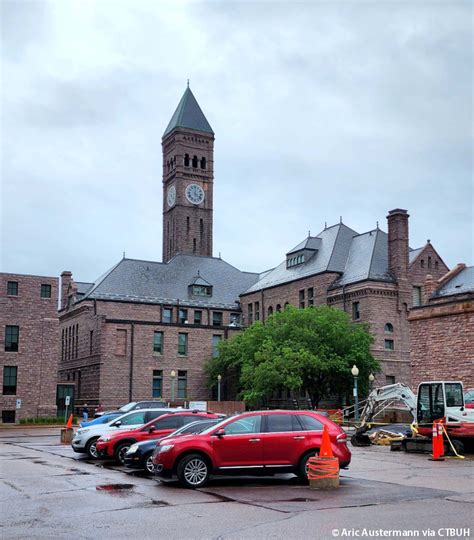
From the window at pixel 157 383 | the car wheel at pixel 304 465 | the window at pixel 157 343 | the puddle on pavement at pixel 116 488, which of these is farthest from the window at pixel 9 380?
the car wheel at pixel 304 465

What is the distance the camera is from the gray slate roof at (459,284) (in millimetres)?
56659

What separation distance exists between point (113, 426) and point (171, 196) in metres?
76.2

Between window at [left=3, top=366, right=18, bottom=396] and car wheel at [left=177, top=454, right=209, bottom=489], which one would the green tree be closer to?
window at [left=3, top=366, right=18, bottom=396]

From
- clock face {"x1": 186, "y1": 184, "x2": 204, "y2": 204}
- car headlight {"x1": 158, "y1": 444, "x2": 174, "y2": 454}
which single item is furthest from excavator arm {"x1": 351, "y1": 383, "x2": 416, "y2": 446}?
clock face {"x1": 186, "y1": 184, "x2": 204, "y2": 204}

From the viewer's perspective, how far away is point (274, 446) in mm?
15938

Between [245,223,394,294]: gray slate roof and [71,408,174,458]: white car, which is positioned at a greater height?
[245,223,394,294]: gray slate roof

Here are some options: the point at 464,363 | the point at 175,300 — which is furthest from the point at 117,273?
the point at 464,363

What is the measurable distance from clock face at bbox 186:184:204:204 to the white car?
73.5 metres

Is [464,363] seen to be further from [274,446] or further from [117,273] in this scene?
[117,273]

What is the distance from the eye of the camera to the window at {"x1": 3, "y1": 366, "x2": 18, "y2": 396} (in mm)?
52656

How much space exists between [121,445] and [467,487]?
10484 millimetres

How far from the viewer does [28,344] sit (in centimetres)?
5366

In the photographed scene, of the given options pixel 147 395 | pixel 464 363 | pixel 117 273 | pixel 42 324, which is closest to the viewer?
pixel 464 363

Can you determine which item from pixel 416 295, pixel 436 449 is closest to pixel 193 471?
pixel 436 449
